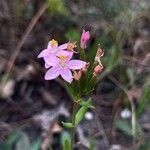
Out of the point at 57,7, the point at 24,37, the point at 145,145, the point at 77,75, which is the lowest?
the point at 145,145

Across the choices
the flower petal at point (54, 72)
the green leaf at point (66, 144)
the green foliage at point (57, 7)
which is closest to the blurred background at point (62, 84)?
the green foliage at point (57, 7)

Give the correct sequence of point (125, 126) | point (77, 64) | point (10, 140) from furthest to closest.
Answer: point (125, 126), point (10, 140), point (77, 64)

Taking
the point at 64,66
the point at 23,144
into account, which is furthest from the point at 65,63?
the point at 23,144

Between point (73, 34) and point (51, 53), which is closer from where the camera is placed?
point (51, 53)

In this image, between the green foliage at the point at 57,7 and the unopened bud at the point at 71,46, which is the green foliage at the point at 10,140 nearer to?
the unopened bud at the point at 71,46

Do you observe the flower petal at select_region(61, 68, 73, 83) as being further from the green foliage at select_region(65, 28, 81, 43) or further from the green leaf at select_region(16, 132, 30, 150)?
the green foliage at select_region(65, 28, 81, 43)

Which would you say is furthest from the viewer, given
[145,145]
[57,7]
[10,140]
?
[57,7]

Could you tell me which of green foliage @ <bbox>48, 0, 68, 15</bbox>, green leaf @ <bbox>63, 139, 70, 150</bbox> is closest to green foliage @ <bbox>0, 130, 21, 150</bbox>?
green leaf @ <bbox>63, 139, 70, 150</bbox>

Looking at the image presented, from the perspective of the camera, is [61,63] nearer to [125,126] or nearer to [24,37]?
[125,126]
